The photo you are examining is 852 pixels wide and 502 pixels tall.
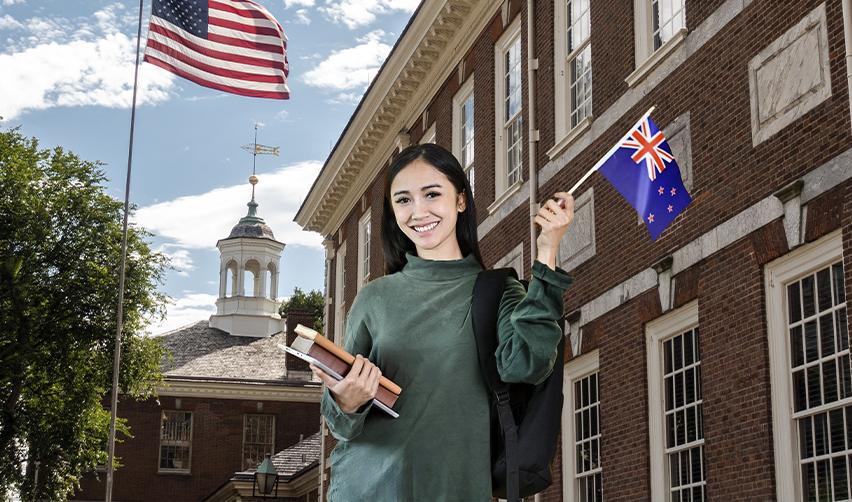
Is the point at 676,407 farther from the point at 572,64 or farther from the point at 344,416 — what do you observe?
the point at 344,416

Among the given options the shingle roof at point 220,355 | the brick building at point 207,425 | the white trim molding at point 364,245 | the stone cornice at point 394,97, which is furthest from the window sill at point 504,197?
the shingle roof at point 220,355

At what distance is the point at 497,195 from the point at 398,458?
53.3 ft

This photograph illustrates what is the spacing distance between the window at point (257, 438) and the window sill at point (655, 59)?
36.8 metres

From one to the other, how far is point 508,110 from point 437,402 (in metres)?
16.5

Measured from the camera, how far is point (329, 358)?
134 inches

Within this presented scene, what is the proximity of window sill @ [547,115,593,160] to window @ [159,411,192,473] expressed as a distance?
113 feet

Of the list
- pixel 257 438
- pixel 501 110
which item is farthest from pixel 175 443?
pixel 501 110

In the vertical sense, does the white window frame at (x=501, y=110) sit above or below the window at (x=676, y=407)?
above

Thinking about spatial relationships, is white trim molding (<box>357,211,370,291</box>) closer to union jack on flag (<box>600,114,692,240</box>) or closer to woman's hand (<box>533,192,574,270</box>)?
union jack on flag (<box>600,114,692,240</box>)

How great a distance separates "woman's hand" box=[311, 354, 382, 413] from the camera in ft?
11.2

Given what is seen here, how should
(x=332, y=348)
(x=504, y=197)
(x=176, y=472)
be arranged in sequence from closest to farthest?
(x=332, y=348) < (x=504, y=197) < (x=176, y=472)

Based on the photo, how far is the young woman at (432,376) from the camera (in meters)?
3.54

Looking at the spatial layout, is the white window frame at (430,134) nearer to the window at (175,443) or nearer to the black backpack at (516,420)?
the black backpack at (516,420)

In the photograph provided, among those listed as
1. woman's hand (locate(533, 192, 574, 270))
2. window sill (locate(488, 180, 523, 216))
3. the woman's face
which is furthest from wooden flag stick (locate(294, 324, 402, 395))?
window sill (locate(488, 180, 523, 216))
